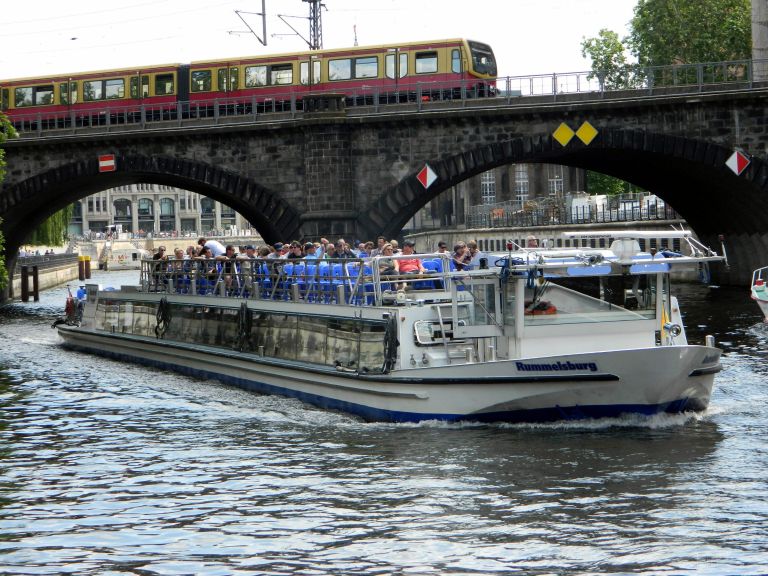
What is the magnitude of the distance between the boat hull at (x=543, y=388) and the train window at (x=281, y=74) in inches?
1098

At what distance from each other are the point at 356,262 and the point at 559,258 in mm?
4769

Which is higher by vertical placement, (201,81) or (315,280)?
(201,81)

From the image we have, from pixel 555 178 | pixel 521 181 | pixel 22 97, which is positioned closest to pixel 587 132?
pixel 22 97

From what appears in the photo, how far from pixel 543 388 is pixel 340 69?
30343 mm

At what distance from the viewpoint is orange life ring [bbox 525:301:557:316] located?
66.7 ft

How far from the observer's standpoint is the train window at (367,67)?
Answer: 156 feet

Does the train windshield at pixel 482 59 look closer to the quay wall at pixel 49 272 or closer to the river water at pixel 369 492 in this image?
the river water at pixel 369 492

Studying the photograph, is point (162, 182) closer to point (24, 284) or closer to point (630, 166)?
point (24, 284)

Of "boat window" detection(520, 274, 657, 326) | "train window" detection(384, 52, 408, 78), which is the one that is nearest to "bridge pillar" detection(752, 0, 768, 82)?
"train window" detection(384, 52, 408, 78)

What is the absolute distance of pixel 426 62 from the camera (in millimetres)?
47125

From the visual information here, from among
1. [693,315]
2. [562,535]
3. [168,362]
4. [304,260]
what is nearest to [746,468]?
[562,535]

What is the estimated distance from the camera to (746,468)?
1756 centimetres

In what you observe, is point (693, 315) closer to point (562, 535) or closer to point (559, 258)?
point (559, 258)

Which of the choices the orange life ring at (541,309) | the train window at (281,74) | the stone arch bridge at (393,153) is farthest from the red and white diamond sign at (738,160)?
the orange life ring at (541,309)
